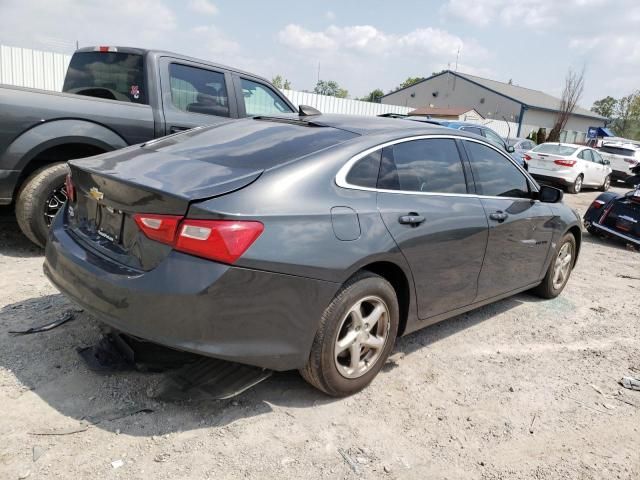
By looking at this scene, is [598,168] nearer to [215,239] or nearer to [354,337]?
[354,337]

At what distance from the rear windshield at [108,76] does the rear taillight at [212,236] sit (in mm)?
3354

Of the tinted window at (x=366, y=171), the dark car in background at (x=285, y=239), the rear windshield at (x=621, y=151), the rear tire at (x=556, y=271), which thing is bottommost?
the rear tire at (x=556, y=271)

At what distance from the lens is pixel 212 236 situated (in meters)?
2.44

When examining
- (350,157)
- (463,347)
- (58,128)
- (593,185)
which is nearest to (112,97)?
(58,128)

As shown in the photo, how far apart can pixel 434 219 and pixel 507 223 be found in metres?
1.05

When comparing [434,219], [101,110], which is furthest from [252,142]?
[101,110]

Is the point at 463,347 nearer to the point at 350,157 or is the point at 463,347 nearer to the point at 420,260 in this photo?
the point at 420,260

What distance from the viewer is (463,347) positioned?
4039 millimetres

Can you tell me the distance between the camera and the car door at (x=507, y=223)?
13.1ft

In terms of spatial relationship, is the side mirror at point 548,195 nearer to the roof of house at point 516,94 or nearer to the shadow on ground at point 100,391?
the shadow on ground at point 100,391

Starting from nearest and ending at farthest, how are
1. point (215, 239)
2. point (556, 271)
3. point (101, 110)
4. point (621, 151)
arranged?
point (215, 239)
point (101, 110)
point (556, 271)
point (621, 151)

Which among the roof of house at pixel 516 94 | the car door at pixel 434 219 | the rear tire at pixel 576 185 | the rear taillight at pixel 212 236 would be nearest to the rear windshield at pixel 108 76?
the car door at pixel 434 219

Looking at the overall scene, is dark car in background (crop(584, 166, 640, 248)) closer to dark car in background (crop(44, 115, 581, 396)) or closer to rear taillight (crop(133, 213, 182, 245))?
dark car in background (crop(44, 115, 581, 396))

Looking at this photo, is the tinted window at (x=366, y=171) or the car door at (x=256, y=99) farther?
the car door at (x=256, y=99)
